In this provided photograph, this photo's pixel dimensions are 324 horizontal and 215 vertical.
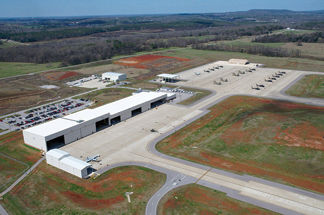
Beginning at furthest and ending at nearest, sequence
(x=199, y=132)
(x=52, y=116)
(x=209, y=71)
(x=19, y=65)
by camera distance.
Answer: (x=19, y=65), (x=209, y=71), (x=52, y=116), (x=199, y=132)

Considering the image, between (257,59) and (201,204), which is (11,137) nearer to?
(201,204)

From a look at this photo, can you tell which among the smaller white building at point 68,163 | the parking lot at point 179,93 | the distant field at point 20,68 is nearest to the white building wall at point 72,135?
the smaller white building at point 68,163

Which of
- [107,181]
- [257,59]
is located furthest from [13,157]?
[257,59]

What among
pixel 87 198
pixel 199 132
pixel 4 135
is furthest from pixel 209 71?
pixel 87 198

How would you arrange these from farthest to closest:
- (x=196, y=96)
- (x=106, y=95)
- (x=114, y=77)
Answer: (x=114, y=77) < (x=106, y=95) < (x=196, y=96)

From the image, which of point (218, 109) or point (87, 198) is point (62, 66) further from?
point (87, 198)

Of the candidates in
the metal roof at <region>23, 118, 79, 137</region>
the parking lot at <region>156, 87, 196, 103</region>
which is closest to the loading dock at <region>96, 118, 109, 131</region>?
the metal roof at <region>23, 118, 79, 137</region>

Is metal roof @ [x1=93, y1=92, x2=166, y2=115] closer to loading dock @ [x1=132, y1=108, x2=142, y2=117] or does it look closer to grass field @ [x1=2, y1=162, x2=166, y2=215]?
loading dock @ [x1=132, y1=108, x2=142, y2=117]
